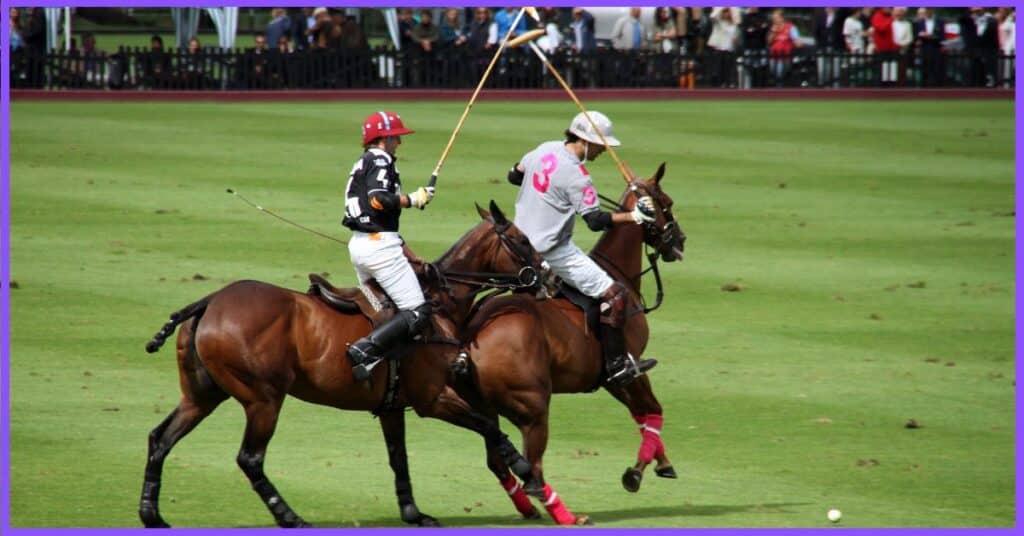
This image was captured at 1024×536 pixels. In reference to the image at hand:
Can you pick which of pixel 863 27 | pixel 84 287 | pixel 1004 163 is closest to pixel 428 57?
pixel 863 27

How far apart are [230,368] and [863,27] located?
94.6ft

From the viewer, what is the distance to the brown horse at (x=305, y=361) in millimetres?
10258

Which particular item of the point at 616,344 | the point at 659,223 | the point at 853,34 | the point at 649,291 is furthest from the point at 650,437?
the point at 853,34

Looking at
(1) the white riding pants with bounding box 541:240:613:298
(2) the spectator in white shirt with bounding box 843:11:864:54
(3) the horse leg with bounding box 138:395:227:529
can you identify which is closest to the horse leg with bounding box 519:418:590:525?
(1) the white riding pants with bounding box 541:240:613:298

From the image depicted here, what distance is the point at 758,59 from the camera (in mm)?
36062

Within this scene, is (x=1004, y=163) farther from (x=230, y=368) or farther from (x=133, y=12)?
(x=133, y=12)

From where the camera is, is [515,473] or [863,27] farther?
[863,27]

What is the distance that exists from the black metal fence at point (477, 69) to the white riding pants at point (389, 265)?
78.6ft

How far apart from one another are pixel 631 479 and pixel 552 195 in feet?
6.35

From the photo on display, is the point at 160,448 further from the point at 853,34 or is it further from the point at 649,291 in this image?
the point at 853,34

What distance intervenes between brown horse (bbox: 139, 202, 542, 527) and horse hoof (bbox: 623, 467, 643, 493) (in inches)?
41.2

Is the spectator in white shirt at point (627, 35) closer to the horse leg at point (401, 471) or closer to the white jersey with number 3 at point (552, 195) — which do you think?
the white jersey with number 3 at point (552, 195)

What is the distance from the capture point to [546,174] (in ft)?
37.9

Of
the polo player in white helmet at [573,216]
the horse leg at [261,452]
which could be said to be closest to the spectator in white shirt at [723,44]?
the polo player in white helmet at [573,216]
